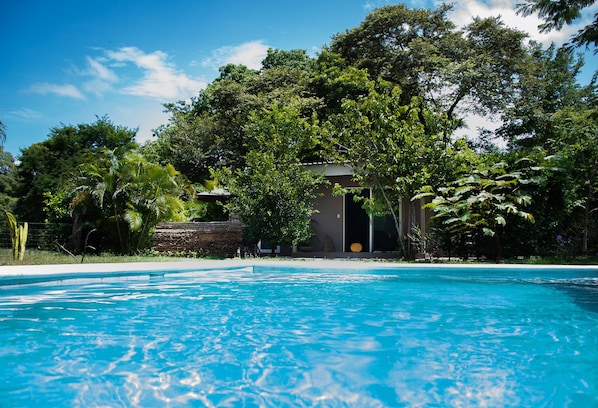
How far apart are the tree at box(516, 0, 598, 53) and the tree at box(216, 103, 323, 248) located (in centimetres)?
613

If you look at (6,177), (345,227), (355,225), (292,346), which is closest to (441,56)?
(355,225)

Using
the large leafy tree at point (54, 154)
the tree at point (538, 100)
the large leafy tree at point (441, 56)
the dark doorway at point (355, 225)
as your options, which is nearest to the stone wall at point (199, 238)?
the dark doorway at point (355, 225)

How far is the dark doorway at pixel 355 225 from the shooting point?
15831mm

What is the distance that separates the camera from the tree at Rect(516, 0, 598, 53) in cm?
996

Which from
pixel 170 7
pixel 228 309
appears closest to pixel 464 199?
pixel 228 309

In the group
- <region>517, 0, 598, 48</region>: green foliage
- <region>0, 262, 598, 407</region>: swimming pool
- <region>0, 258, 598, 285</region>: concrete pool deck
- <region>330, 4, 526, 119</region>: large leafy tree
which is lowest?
<region>0, 262, 598, 407</region>: swimming pool

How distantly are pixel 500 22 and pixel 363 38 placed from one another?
6.21 meters

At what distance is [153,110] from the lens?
3131cm

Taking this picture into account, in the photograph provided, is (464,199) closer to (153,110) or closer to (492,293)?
(492,293)

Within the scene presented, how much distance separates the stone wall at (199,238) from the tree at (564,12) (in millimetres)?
9261

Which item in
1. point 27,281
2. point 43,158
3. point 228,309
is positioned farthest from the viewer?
point 43,158

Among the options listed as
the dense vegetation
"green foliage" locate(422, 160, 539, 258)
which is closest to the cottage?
the dense vegetation

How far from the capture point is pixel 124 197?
498 inches

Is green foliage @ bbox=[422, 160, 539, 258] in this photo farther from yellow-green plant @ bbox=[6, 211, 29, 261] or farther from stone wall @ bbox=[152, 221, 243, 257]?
yellow-green plant @ bbox=[6, 211, 29, 261]
